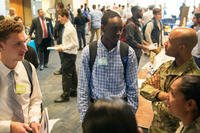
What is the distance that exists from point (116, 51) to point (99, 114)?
120cm

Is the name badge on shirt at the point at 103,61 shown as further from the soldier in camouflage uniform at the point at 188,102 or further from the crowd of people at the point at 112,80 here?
the soldier in camouflage uniform at the point at 188,102

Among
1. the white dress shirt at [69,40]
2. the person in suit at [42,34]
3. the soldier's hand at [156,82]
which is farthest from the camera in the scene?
the person in suit at [42,34]

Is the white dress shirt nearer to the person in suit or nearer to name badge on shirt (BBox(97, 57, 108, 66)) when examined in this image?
the person in suit

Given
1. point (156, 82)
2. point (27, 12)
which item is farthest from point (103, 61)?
point (27, 12)

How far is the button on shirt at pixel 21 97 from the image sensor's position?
5.82 ft

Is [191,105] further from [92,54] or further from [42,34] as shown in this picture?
[42,34]

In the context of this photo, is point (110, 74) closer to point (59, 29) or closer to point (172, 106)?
point (172, 106)

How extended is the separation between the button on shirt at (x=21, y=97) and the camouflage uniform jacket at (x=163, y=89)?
726 millimetres

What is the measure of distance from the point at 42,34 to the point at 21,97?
5.69 meters

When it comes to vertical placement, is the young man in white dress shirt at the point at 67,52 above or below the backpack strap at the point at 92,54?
below

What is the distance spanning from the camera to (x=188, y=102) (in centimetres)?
141

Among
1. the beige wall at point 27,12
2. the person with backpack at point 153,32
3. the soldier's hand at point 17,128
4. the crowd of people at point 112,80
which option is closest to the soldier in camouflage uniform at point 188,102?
the crowd of people at point 112,80

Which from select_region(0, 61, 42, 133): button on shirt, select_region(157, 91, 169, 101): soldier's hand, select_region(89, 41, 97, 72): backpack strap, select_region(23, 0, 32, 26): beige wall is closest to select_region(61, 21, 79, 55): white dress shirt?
select_region(89, 41, 97, 72): backpack strap

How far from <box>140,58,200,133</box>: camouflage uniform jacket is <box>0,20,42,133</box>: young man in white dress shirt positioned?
77cm
